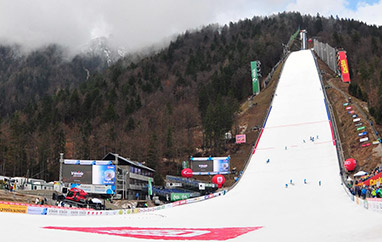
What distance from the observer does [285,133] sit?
4222 cm

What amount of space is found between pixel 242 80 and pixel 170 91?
18.2m

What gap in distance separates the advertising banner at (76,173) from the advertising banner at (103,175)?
0.51m

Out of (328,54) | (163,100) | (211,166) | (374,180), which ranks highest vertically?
(328,54)

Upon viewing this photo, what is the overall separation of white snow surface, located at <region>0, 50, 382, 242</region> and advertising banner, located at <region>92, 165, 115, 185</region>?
1188cm

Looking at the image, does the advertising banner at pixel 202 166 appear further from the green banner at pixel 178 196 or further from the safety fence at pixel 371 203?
the safety fence at pixel 371 203

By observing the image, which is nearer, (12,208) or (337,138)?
(12,208)

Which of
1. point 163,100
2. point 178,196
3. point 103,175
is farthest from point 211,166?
point 163,100

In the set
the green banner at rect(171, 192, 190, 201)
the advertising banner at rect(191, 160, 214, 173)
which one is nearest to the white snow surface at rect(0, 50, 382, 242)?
the advertising banner at rect(191, 160, 214, 173)

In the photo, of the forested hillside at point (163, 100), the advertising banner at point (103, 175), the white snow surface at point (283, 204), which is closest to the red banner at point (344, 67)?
the forested hillside at point (163, 100)

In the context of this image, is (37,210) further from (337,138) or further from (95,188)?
(337,138)

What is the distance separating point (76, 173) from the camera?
3375 centimetres

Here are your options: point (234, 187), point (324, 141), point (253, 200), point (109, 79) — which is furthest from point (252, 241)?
point (109, 79)

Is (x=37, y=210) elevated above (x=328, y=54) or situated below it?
below

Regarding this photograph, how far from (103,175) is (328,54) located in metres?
62.0
